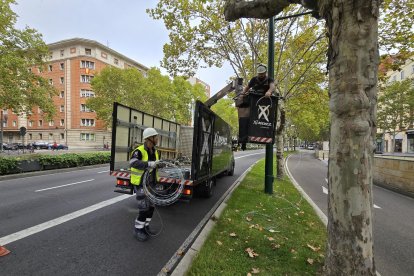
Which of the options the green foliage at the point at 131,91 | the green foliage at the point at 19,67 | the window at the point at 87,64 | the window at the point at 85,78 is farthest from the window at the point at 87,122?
the green foliage at the point at 19,67

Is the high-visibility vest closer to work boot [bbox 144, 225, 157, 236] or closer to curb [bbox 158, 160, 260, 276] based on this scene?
work boot [bbox 144, 225, 157, 236]

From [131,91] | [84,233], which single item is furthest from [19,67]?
[131,91]

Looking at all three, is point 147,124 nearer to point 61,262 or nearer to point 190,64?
point 61,262

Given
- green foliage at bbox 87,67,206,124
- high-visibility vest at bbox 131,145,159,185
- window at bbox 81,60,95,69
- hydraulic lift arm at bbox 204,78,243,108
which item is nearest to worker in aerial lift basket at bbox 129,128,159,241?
high-visibility vest at bbox 131,145,159,185

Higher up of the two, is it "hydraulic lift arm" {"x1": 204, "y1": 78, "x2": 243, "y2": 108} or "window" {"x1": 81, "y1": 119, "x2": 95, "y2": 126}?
"window" {"x1": 81, "y1": 119, "x2": 95, "y2": 126}

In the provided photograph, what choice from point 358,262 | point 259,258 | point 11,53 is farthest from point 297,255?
point 11,53

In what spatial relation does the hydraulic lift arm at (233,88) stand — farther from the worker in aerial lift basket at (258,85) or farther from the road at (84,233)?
the road at (84,233)

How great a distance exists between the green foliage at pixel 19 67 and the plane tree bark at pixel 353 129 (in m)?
17.6

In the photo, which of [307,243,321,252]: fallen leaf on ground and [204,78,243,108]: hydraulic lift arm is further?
[204,78,243,108]: hydraulic lift arm

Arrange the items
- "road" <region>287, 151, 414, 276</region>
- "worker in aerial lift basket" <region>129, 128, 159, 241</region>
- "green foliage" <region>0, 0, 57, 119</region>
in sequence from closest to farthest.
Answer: "road" <region>287, 151, 414, 276</region>
"worker in aerial lift basket" <region>129, 128, 159, 241</region>
"green foliage" <region>0, 0, 57, 119</region>

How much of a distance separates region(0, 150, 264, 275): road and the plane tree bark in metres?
2.45

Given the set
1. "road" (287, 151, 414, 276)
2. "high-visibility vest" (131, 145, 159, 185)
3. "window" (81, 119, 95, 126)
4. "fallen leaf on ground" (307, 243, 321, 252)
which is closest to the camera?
"road" (287, 151, 414, 276)

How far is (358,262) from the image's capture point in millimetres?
2672

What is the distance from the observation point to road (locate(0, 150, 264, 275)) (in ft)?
11.3
